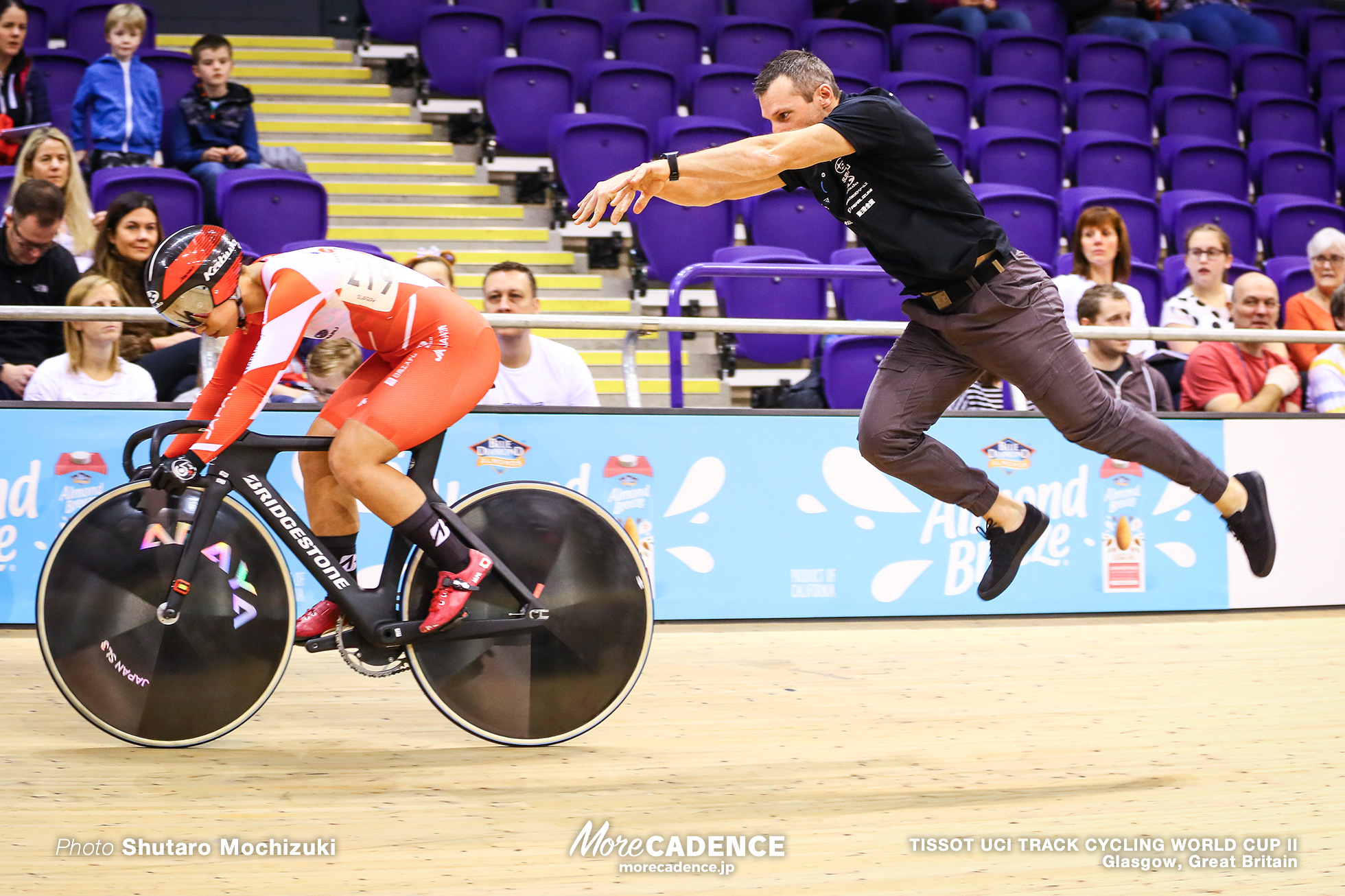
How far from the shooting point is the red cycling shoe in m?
3.45

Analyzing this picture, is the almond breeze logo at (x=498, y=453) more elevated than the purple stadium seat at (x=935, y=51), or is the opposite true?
the purple stadium seat at (x=935, y=51)

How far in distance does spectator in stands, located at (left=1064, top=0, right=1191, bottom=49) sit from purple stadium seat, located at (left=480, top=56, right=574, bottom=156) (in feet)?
18.2

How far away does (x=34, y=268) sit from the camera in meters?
5.53

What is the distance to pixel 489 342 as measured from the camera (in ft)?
11.9

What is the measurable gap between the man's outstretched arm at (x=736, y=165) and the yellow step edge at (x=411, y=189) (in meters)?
5.79

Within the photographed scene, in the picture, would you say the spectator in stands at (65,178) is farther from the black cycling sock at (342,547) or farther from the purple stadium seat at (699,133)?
the purple stadium seat at (699,133)

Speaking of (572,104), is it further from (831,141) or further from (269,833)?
(269,833)

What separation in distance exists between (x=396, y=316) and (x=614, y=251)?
5.01 metres

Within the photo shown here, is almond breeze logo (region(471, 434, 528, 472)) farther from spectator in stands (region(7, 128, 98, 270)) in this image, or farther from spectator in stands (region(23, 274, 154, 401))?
spectator in stands (region(7, 128, 98, 270))

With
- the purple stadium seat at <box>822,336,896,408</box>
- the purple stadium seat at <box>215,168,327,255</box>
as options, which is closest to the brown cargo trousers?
the purple stadium seat at <box>822,336,896,408</box>

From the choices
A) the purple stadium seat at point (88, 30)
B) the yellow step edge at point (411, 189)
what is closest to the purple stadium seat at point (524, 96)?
the yellow step edge at point (411, 189)

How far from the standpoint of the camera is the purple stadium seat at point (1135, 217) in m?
8.41

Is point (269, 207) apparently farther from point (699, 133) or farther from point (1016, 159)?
point (1016, 159)

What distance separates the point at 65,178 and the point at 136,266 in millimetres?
769
